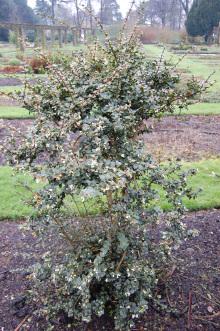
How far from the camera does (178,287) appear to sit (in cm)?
327

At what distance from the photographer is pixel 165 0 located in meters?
50.6

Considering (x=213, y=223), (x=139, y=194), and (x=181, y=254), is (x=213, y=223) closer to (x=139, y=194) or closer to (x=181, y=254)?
(x=181, y=254)

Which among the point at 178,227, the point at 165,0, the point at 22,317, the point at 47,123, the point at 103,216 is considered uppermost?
the point at 165,0

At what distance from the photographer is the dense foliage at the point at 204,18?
37.3 metres

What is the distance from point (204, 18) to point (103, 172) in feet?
131

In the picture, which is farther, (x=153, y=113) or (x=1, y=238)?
(x=1, y=238)

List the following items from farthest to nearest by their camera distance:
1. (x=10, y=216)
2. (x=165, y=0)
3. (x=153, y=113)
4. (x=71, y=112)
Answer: (x=165, y=0) → (x=10, y=216) → (x=153, y=113) → (x=71, y=112)

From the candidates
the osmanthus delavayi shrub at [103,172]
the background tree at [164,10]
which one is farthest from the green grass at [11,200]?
the background tree at [164,10]

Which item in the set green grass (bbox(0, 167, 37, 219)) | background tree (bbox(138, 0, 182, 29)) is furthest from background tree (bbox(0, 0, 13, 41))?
green grass (bbox(0, 167, 37, 219))

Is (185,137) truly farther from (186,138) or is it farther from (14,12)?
(14,12)

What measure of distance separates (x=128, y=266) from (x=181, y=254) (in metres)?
1.18

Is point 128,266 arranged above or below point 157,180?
below

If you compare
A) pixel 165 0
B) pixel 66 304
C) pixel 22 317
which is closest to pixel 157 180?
pixel 66 304

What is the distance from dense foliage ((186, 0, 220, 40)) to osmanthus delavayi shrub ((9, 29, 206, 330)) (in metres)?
38.3
